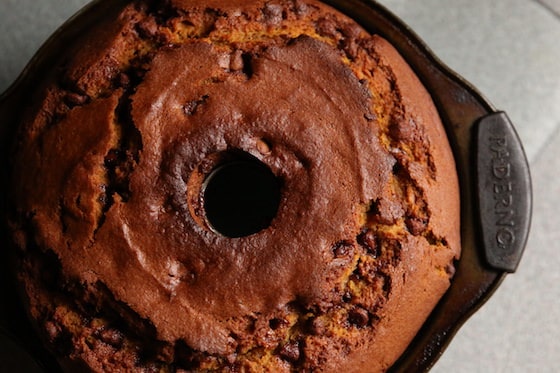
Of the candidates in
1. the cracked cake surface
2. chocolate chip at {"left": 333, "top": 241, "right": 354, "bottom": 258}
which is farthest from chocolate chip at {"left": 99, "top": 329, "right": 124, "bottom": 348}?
chocolate chip at {"left": 333, "top": 241, "right": 354, "bottom": 258}

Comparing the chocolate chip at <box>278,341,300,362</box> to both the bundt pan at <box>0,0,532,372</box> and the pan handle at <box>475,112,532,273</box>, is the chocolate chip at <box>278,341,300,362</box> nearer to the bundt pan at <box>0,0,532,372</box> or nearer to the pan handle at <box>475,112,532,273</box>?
the bundt pan at <box>0,0,532,372</box>

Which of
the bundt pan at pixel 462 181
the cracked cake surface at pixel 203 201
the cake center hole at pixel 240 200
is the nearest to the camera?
the cracked cake surface at pixel 203 201

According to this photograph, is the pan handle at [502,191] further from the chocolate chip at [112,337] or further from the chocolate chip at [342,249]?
the chocolate chip at [112,337]

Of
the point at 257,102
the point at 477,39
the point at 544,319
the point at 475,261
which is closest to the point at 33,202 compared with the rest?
the point at 257,102

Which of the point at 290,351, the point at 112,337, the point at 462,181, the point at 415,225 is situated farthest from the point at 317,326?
the point at 462,181

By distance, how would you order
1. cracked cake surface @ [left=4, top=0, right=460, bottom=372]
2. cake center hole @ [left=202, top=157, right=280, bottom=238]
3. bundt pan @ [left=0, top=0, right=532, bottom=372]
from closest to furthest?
cracked cake surface @ [left=4, top=0, right=460, bottom=372] < cake center hole @ [left=202, top=157, right=280, bottom=238] < bundt pan @ [left=0, top=0, right=532, bottom=372]

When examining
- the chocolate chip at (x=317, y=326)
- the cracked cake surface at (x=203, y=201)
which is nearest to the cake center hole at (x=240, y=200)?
the cracked cake surface at (x=203, y=201)

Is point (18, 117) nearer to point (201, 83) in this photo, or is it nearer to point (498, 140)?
Result: point (201, 83)
